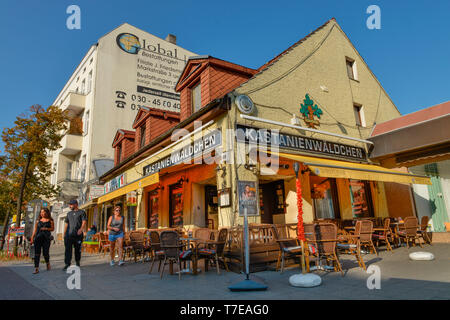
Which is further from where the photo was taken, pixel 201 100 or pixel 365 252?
pixel 201 100

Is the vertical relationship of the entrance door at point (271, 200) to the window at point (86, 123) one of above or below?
below

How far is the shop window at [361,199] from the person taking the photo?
11789mm

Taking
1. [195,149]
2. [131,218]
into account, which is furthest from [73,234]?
[131,218]

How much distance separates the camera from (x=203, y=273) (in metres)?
6.42

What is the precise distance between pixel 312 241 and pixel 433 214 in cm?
1114

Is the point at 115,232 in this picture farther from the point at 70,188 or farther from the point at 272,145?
the point at 70,188

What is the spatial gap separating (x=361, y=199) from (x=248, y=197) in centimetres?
644

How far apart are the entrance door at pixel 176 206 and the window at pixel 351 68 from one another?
30.2ft

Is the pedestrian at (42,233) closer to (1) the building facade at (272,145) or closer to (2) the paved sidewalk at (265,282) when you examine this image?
(2) the paved sidewalk at (265,282)

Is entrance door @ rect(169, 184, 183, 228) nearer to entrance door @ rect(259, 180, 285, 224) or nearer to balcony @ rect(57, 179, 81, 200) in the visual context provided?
entrance door @ rect(259, 180, 285, 224)

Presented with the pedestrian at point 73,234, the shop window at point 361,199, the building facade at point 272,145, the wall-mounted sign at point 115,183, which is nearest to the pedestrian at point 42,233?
the pedestrian at point 73,234
